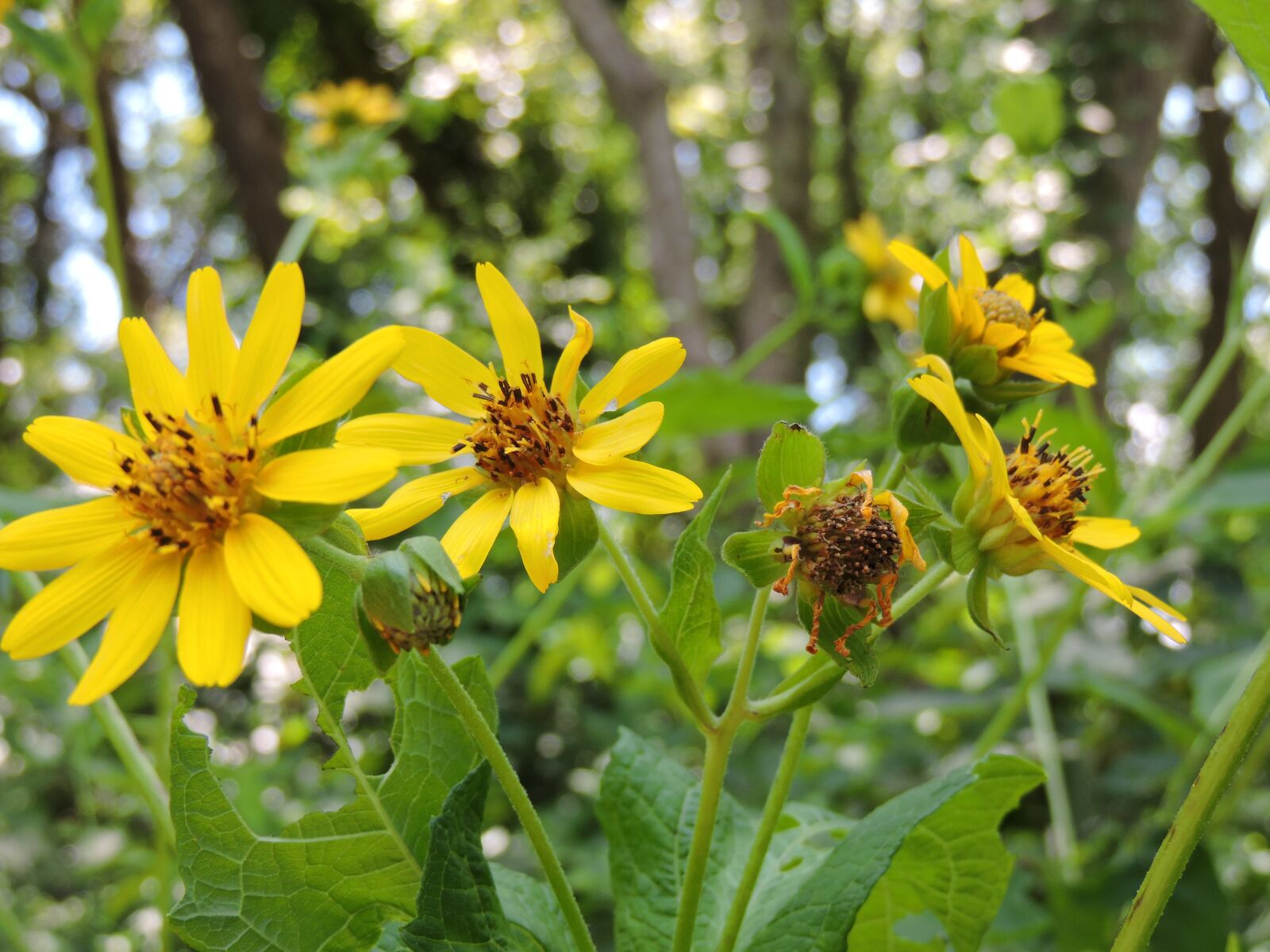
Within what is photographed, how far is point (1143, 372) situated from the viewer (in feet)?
37.1

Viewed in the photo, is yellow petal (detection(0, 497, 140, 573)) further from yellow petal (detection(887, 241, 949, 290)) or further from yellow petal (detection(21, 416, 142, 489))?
yellow petal (detection(887, 241, 949, 290))

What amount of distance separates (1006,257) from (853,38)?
7675mm

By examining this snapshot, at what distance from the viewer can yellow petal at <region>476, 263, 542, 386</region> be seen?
776mm

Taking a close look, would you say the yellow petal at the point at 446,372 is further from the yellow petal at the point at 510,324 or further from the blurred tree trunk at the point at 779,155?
the blurred tree trunk at the point at 779,155

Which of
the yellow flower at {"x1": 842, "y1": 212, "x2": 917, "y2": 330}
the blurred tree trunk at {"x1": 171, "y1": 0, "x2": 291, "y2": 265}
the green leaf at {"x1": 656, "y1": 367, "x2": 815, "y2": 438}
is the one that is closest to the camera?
the green leaf at {"x1": 656, "y1": 367, "x2": 815, "y2": 438}

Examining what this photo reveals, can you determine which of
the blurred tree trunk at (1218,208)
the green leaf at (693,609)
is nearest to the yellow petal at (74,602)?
the green leaf at (693,609)

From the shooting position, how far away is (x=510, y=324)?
2.57 feet

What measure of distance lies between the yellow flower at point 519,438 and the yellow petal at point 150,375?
0.39 feet

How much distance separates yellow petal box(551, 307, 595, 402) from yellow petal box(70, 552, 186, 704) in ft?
Result: 0.93

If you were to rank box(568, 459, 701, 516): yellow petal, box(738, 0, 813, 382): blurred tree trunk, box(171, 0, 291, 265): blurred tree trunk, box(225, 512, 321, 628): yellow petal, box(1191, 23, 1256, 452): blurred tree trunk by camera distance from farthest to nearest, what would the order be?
box(1191, 23, 1256, 452): blurred tree trunk, box(738, 0, 813, 382): blurred tree trunk, box(171, 0, 291, 265): blurred tree trunk, box(568, 459, 701, 516): yellow petal, box(225, 512, 321, 628): yellow petal

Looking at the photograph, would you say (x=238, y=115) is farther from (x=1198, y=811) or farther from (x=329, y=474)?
(x=1198, y=811)

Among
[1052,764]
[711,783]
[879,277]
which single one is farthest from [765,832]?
[879,277]

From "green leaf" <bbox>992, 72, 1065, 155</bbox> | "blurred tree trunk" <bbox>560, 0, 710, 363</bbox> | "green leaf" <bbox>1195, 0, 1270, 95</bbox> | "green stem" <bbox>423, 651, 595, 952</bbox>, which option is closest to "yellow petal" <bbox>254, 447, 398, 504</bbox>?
"green stem" <bbox>423, 651, 595, 952</bbox>

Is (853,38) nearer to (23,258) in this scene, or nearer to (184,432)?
(23,258)
